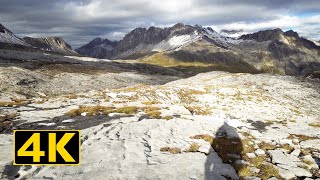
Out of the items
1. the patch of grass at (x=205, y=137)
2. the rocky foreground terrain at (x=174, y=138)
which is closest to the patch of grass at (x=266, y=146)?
the rocky foreground terrain at (x=174, y=138)

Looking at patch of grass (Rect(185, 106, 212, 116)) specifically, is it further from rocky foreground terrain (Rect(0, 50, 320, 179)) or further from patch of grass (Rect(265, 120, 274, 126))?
patch of grass (Rect(265, 120, 274, 126))

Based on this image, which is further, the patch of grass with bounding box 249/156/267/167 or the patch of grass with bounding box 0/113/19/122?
the patch of grass with bounding box 0/113/19/122

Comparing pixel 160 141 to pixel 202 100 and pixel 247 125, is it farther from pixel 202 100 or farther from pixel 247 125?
pixel 202 100

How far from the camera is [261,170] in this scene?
59.2 feet

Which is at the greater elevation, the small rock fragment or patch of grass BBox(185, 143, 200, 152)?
patch of grass BBox(185, 143, 200, 152)

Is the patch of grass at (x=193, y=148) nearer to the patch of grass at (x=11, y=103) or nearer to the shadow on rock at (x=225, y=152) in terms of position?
the shadow on rock at (x=225, y=152)

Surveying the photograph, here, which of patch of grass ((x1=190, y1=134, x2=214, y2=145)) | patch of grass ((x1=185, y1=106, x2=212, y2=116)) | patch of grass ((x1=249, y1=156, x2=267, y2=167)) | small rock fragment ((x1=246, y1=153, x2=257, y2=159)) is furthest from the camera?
patch of grass ((x1=185, y1=106, x2=212, y2=116))

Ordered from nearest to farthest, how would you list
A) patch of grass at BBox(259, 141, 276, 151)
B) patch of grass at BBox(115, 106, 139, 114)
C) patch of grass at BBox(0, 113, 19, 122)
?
1. patch of grass at BBox(259, 141, 276, 151)
2. patch of grass at BBox(0, 113, 19, 122)
3. patch of grass at BBox(115, 106, 139, 114)

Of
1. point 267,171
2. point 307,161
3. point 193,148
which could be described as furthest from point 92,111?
point 307,161

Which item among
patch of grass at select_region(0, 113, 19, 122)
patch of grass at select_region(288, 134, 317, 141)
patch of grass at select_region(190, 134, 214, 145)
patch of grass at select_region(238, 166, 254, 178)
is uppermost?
patch of grass at select_region(0, 113, 19, 122)

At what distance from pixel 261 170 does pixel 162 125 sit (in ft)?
35.4

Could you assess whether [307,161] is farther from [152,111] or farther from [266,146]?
[152,111]

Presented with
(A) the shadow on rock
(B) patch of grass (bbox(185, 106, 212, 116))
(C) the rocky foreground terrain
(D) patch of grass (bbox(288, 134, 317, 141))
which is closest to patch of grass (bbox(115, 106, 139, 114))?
(C) the rocky foreground terrain

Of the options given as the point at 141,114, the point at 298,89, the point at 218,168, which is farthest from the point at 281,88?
the point at 218,168
